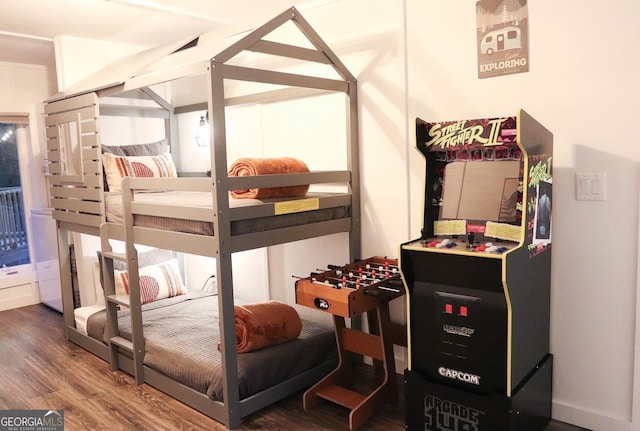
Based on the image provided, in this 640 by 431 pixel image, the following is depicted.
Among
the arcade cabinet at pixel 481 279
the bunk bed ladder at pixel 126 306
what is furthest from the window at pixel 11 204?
the arcade cabinet at pixel 481 279

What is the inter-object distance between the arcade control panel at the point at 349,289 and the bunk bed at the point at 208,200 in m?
0.28

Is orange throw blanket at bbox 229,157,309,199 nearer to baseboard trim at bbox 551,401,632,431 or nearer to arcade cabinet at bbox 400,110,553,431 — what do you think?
arcade cabinet at bbox 400,110,553,431

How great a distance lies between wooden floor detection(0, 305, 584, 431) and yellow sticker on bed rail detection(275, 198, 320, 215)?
105 centimetres

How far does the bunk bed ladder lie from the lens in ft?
10.1

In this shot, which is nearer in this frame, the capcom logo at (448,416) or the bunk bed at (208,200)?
the capcom logo at (448,416)

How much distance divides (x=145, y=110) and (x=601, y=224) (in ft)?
11.5

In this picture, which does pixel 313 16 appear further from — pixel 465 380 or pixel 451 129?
pixel 465 380

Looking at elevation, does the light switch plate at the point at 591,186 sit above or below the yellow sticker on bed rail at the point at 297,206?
above

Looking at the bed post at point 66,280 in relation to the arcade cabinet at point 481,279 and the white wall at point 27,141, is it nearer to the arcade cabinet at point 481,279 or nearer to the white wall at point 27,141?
the white wall at point 27,141

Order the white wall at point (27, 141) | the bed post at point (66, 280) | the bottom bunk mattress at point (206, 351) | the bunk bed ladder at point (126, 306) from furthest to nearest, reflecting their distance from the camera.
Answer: the white wall at point (27, 141)
the bed post at point (66, 280)
the bunk bed ladder at point (126, 306)
the bottom bunk mattress at point (206, 351)

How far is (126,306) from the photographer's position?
3117mm

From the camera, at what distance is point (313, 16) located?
10.8ft

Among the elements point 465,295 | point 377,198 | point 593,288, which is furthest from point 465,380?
point 377,198

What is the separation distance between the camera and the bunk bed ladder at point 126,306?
3.09 metres
